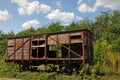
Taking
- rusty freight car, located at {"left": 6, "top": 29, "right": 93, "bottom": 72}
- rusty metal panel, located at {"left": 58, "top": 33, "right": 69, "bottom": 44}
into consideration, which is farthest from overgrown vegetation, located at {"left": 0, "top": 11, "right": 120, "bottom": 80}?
rusty metal panel, located at {"left": 58, "top": 33, "right": 69, "bottom": 44}

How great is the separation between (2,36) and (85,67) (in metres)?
68.2

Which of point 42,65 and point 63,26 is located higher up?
point 63,26

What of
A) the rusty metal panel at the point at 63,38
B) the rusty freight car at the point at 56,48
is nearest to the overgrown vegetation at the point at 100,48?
the rusty freight car at the point at 56,48

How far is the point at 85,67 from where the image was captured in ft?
68.6

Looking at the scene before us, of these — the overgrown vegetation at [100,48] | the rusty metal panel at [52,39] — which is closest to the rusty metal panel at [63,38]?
the rusty metal panel at [52,39]

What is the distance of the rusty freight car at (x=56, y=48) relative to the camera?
22.2 meters

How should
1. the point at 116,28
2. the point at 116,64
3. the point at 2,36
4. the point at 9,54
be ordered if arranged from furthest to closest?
the point at 2,36 < the point at 116,28 < the point at 9,54 < the point at 116,64

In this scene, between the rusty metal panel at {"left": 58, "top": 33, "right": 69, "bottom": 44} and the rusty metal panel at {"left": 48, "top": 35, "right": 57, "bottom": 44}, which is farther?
the rusty metal panel at {"left": 48, "top": 35, "right": 57, "bottom": 44}

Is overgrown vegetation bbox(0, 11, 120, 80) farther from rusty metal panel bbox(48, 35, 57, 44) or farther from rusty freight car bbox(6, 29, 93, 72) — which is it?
rusty metal panel bbox(48, 35, 57, 44)

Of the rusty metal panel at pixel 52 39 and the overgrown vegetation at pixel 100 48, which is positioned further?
the rusty metal panel at pixel 52 39

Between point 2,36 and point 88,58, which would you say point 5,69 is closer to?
point 88,58

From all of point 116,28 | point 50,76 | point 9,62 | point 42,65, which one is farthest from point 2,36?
point 50,76

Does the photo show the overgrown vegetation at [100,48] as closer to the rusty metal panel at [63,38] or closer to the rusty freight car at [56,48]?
the rusty freight car at [56,48]

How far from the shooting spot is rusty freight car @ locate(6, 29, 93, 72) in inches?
876
